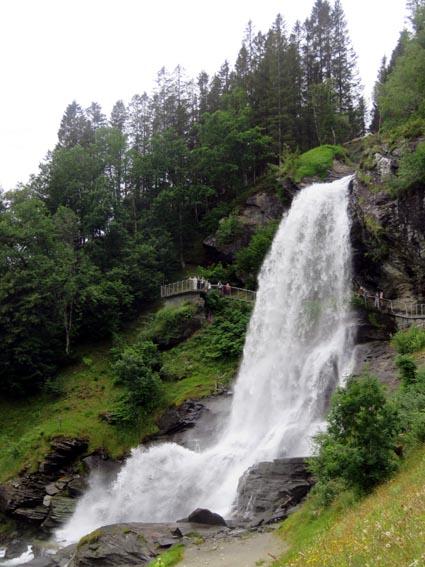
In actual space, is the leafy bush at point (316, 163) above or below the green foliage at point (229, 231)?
above

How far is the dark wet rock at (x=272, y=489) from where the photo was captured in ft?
57.3

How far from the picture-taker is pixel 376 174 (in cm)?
2975

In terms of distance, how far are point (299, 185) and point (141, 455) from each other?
71.9 ft

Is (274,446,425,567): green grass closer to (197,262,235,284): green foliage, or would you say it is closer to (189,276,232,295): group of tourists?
(189,276,232,295): group of tourists

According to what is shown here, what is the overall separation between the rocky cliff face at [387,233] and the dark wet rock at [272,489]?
1211 centimetres

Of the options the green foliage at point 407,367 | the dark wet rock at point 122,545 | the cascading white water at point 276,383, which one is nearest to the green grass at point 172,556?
the dark wet rock at point 122,545

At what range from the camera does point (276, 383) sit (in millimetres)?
26125

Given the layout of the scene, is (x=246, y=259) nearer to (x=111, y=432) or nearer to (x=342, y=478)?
→ (x=111, y=432)

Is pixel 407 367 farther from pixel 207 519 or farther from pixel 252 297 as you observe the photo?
pixel 252 297

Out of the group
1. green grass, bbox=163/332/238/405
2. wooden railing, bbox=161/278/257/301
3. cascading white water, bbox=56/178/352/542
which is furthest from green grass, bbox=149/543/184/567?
wooden railing, bbox=161/278/257/301

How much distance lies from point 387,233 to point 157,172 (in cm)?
2401

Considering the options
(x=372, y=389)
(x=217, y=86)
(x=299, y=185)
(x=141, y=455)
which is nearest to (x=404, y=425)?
(x=372, y=389)

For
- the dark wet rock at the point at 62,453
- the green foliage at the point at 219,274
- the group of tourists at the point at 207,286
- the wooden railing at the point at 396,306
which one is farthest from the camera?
the green foliage at the point at 219,274

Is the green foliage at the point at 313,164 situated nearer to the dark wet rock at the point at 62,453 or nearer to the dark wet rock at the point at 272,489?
the dark wet rock at the point at 62,453
